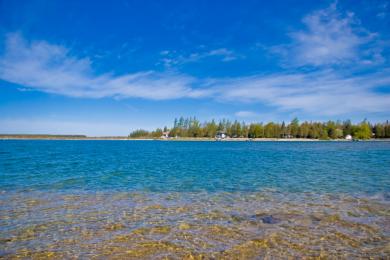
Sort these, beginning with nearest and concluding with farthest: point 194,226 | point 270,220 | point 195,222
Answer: point 194,226 < point 195,222 < point 270,220

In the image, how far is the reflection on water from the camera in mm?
8289

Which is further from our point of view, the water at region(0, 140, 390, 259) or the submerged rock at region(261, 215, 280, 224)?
the submerged rock at region(261, 215, 280, 224)

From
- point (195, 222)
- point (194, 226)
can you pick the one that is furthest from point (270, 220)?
point (194, 226)

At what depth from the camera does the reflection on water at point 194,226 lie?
8289mm

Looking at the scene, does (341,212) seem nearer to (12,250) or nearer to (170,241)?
(170,241)

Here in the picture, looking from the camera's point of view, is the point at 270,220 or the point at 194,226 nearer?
the point at 194,226

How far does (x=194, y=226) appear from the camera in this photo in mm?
10664

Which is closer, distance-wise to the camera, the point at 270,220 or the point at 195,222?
the point at 195,222

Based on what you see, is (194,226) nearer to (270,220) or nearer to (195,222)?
(195,222)

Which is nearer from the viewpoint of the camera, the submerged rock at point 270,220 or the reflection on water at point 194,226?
the reflection on water at point 194,226

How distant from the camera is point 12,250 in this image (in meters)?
8.26

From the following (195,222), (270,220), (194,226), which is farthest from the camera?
(270,220)

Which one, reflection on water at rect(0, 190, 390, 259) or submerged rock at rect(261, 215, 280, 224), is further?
submerged rock at rect(261, 215, 280, 224)

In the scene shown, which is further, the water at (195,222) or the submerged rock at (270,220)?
the submerged rock at (270,220)
